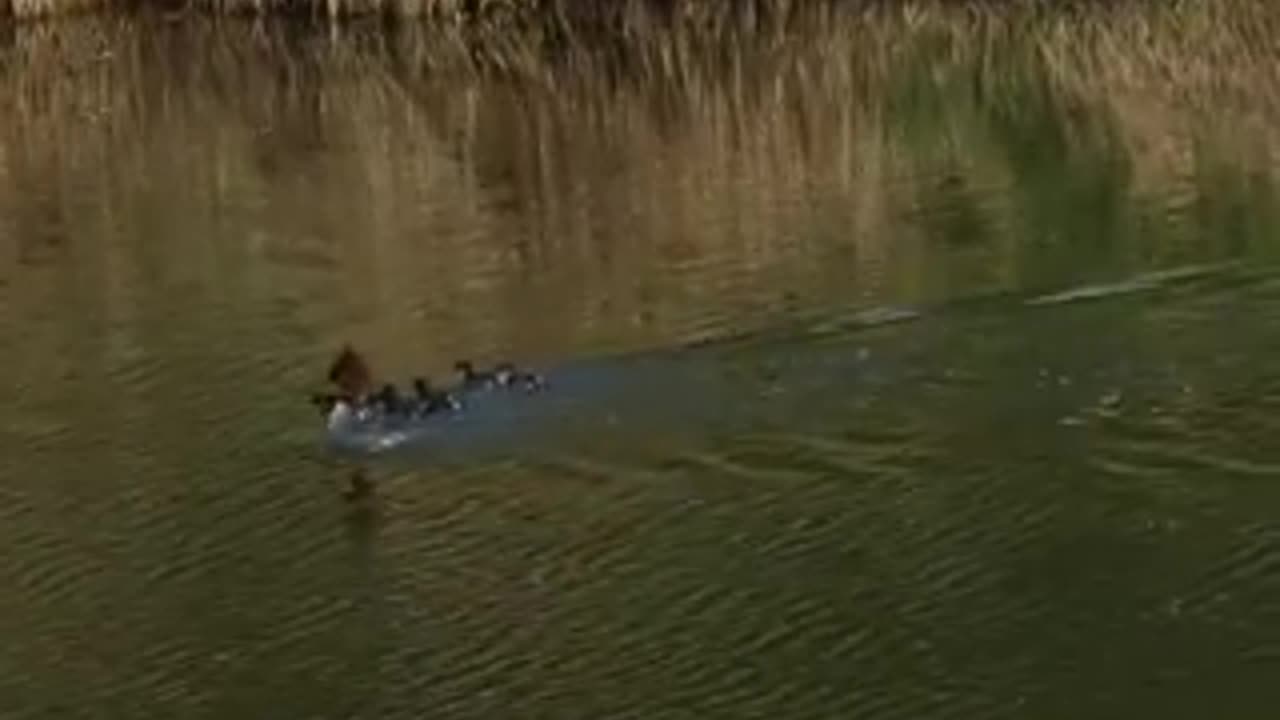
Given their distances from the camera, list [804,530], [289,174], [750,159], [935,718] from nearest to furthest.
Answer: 1. [935,718]
2. [804,530]
3. [750,159]
4. [289,174]

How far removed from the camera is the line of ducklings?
12164mm

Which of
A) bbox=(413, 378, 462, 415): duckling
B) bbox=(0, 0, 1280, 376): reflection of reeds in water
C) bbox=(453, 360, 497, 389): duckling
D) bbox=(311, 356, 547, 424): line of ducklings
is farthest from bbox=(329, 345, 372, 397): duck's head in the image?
bbox=(0, 0, 1280, 376): reflection of reeds in water

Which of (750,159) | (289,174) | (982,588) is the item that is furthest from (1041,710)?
(289,174)

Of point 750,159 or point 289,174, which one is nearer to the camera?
point 750,159

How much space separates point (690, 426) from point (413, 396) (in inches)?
47.0

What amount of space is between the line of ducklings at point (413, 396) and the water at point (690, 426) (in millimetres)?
241

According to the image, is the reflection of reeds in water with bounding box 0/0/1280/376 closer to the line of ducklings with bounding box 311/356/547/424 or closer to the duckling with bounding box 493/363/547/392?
the duckling with bounding box 493/363/547/392

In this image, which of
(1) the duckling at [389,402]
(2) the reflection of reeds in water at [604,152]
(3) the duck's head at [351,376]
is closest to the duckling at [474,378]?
(1) the duckling at [389,402]

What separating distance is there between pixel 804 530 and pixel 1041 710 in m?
1.88

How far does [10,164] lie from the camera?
2095 centimetres

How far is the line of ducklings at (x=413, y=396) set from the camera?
39.9 feet

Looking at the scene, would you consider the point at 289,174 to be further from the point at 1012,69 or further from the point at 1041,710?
the point at 1041,710

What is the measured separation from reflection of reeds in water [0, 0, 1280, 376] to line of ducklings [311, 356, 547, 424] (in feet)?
3.31

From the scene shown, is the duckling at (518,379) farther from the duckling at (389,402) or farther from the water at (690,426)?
the duckling at (389,402)
